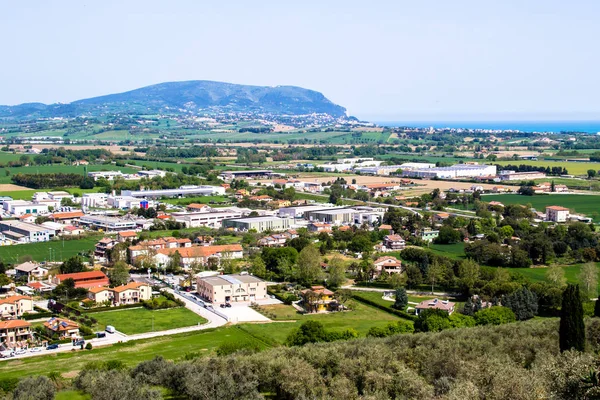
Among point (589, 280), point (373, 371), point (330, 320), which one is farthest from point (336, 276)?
point (373, 371)

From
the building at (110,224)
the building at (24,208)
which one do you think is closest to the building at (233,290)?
the building at (110,224)

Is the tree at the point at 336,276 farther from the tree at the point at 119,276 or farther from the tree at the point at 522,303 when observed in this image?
the tree at the point at 119,276

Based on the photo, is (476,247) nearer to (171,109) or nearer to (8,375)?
(8,375)

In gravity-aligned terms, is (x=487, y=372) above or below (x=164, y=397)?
above

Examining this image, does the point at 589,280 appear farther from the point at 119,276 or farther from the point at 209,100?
the point at 209,100

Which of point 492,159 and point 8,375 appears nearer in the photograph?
point 8,375

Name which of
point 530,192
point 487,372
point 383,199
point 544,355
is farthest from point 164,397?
point 530,192

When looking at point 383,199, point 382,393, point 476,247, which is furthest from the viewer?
point 383,199

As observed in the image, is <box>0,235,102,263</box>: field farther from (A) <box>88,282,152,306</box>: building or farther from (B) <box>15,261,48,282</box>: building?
(A) <box>88,282,152,306</box>: building
